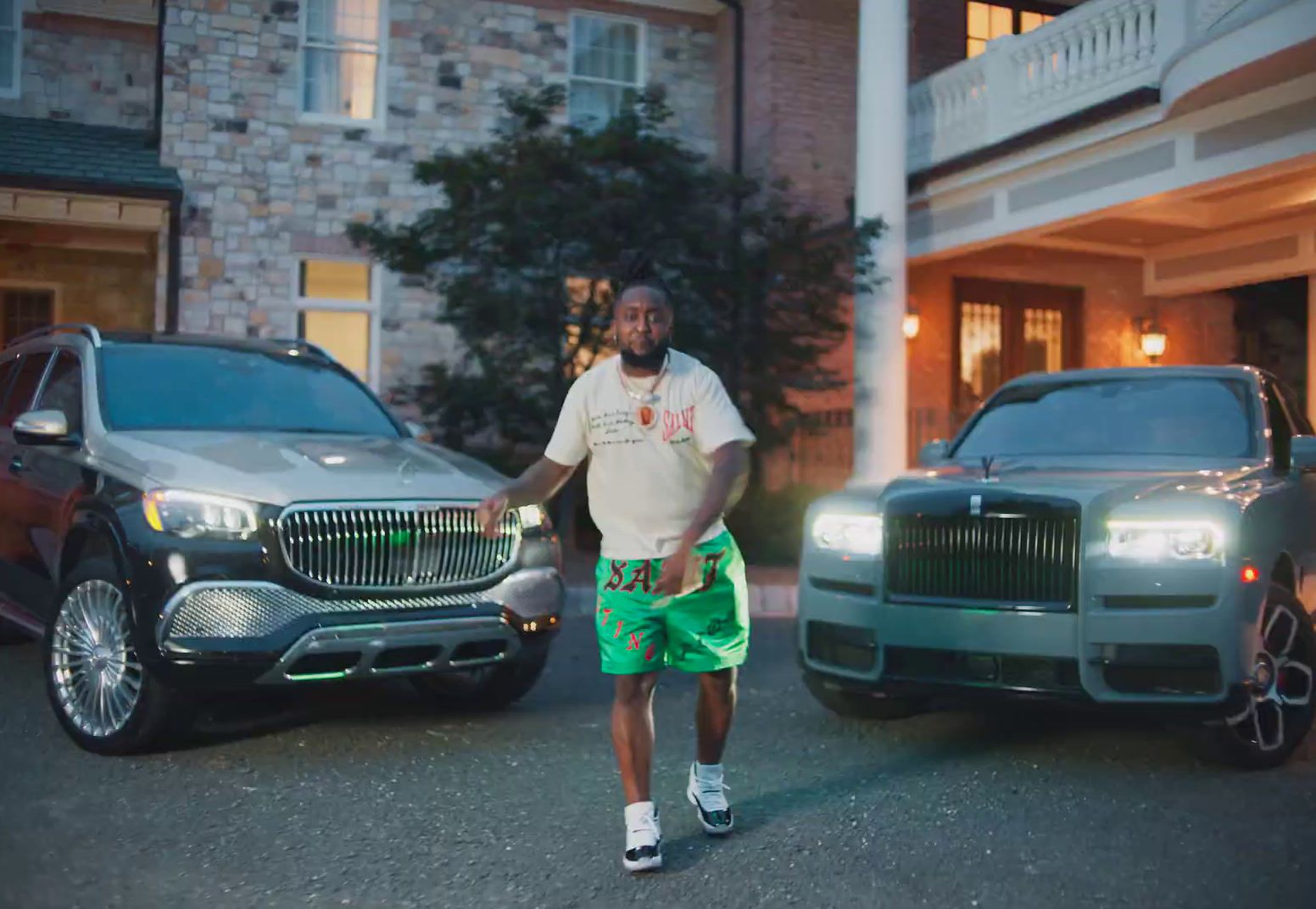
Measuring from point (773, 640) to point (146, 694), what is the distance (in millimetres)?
4872

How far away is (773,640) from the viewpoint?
945 centimetres

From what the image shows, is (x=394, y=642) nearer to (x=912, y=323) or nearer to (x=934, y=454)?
(x=934, y=454)

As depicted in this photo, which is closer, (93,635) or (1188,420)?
(93,635)

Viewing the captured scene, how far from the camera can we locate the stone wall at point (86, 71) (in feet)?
54.9

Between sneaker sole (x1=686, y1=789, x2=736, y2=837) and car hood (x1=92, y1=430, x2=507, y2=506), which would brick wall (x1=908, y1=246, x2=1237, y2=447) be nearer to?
car hood (x1=92, y1=430, x2=507, y2=506)

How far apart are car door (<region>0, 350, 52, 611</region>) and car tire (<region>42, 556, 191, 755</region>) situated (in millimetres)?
660

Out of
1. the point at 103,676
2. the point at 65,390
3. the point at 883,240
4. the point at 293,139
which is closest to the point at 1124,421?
Answer: the point at 103,676

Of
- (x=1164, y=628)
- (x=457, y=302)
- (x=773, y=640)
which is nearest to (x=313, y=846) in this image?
(x=1164, y=628)

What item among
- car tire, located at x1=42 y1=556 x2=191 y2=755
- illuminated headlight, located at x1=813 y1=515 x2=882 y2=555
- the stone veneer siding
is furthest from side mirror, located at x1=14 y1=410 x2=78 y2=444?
the stone veneer siding

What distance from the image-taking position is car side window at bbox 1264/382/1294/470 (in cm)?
631

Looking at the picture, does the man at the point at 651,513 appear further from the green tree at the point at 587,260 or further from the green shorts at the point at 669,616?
the green tree at the point at 587,260

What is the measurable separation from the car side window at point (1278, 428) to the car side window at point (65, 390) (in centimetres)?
547

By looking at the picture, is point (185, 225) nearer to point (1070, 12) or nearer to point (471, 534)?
point (1070, 12)

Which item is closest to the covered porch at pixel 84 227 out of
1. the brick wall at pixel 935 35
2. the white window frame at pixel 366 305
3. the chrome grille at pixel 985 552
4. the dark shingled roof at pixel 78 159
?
the dark shingled roof at pixel 78 159
